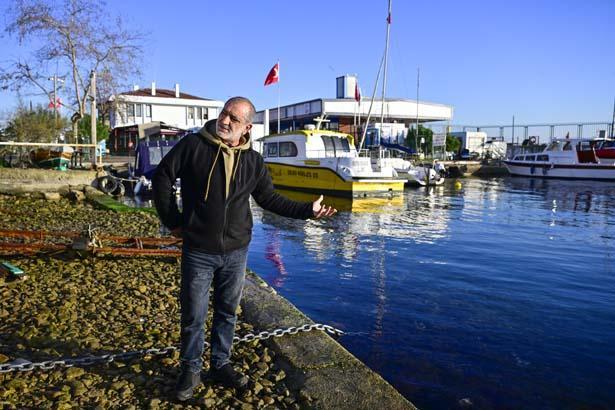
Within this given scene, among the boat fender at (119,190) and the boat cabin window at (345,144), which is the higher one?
the boat cabin window at (345,144)

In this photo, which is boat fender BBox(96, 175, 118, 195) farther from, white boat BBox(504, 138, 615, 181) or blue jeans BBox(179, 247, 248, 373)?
white boat BBox(504, 138, 615, 181)

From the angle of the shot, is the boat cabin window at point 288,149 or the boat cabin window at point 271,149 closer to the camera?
the boat cabin window at point 288,149

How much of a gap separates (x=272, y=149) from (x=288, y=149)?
143cm

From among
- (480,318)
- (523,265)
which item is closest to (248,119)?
(480,318)

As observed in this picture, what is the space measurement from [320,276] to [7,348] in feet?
15.6

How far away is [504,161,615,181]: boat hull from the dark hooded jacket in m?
40.5

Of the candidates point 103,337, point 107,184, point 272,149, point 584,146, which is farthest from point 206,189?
point 584,146

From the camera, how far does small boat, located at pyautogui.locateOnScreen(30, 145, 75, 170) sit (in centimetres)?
1833

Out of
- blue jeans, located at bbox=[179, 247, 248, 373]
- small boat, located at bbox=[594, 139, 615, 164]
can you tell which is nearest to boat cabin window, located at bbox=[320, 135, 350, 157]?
blue jeans, located at bbox=[179, 247, 248, 373]

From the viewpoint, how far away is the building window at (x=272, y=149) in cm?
2553

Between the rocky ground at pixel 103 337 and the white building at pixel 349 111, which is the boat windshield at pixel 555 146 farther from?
the rocky ground at pixel 103 337

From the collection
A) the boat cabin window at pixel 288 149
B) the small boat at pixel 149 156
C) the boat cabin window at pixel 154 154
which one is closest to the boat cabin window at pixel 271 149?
the boat cabin window at pixel 288 149

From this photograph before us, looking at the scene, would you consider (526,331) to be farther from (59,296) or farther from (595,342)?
(59,296)

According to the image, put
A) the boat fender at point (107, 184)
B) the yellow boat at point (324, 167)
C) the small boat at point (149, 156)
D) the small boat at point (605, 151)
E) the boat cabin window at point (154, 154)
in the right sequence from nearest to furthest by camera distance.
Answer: the boat fender at point (107, 184) → the yellow boat at point (324, 167) → the small boat at point (149, 156) → the boat cabin window at point (154, 154) → the small boat at point (605, 151)
